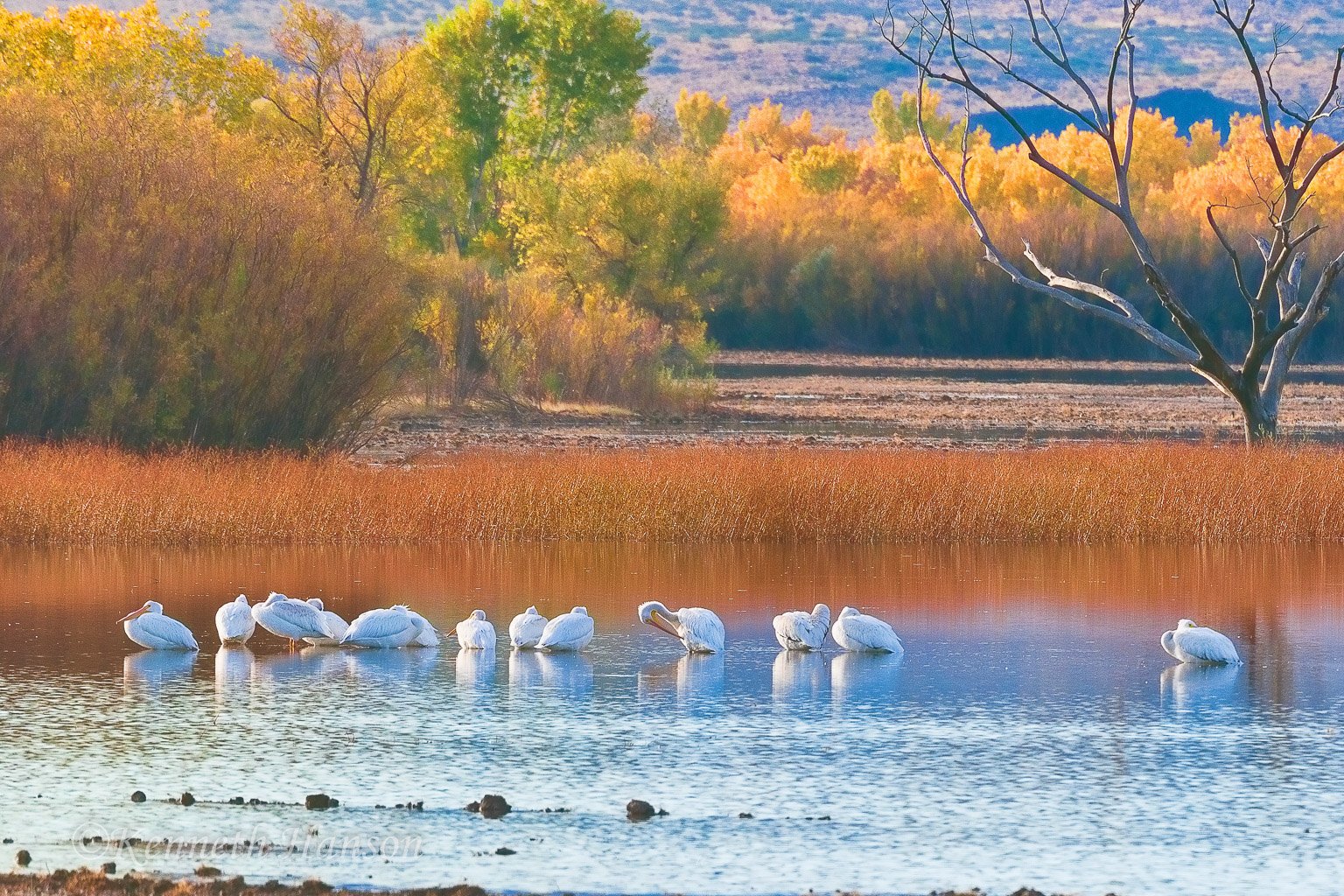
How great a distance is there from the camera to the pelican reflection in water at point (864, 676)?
11.2 meters

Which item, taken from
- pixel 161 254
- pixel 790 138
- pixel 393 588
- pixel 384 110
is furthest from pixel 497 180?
pixel 790 138

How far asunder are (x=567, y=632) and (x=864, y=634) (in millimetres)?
2025

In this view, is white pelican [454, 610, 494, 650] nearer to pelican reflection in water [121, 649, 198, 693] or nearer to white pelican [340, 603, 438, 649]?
white pelican [340, 603, 438, 649]

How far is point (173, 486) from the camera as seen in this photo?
786 inches

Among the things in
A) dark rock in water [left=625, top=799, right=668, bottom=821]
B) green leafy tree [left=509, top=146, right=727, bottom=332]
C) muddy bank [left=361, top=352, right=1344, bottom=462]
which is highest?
green leafy tree [left=509, top=146, right=727, bottom=332]

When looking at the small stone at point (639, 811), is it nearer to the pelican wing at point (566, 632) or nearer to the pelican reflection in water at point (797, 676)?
the pelican reflection in water at point (797, 676)

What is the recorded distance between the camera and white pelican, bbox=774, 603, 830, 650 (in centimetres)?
1266

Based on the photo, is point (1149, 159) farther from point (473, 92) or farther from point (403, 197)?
point (403, 197)

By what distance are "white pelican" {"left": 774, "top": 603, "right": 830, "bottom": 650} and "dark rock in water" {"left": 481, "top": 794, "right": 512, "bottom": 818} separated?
4.69 m

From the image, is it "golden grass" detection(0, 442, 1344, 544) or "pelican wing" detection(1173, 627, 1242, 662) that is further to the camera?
"golden grass" detection(0, 442, 1344, 544)

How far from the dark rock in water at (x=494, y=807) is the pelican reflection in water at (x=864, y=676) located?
326 centimetres

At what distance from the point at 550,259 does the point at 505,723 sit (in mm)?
40184

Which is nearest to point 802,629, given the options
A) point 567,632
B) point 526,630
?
point 567,632

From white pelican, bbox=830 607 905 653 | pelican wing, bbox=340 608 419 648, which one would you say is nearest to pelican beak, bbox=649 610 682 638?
white pelican, bbox=830 607 905 653
